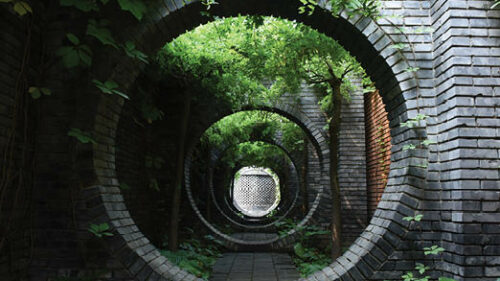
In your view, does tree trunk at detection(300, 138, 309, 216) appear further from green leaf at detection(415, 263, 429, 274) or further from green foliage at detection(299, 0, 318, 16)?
green leaf at detection(415, 263, 429, 274)

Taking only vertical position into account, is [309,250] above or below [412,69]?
below

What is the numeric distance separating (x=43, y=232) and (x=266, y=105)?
644 cm

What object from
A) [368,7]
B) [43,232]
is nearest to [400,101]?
[368,7]

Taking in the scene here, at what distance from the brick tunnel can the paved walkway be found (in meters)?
3.04

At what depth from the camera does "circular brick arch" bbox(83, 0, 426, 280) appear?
345 cm

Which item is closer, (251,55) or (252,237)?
(251,55)

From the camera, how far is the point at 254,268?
289 inches

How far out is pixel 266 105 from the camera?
9297 millimetres

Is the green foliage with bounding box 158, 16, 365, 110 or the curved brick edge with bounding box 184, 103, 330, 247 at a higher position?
the green foliage with bounding box 158, 16, 365, 110

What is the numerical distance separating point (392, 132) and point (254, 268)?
4441mm

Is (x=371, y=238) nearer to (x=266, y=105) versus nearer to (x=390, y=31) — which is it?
(x=390, y=31)

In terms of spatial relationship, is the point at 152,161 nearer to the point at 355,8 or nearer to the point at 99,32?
the point at 99,32

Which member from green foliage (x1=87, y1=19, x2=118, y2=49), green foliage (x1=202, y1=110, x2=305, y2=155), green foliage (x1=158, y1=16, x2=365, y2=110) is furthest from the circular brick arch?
green foliage (x1=202, y1=110, x2=305, y2=155)

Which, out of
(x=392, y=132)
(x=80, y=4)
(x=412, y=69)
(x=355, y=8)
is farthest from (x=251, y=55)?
(x=80, y=4)
